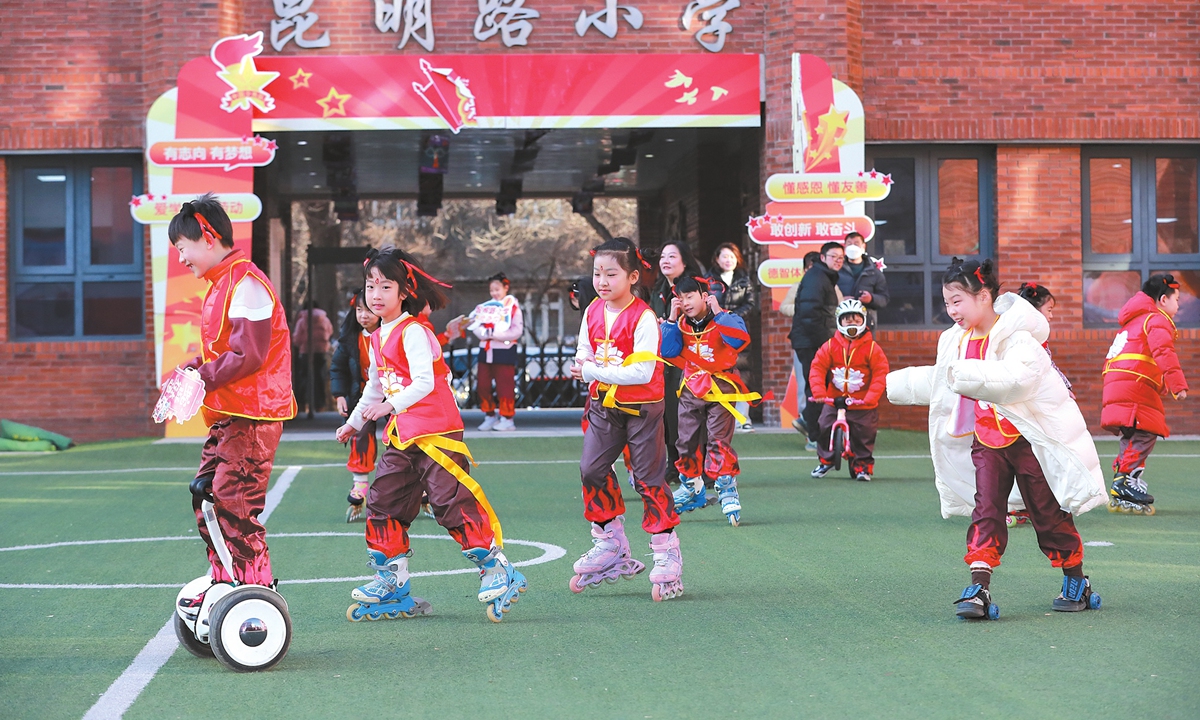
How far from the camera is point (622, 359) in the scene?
6617mm

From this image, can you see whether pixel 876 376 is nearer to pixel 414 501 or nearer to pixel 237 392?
pixel 414 501

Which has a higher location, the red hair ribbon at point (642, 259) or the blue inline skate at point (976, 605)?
the red hair ribbon at point (642, 259)

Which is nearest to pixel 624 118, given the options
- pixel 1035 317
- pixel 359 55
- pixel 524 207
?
pixel 359 55

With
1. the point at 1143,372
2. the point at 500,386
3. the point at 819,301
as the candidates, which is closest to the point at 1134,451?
the point at 1143,372

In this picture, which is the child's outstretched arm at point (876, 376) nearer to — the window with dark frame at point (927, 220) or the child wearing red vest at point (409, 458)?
the window with dark frame at point (927, 220)

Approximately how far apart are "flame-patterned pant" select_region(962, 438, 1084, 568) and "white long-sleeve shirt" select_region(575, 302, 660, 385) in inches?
64.7

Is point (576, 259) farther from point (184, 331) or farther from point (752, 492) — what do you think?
point (752, 492)

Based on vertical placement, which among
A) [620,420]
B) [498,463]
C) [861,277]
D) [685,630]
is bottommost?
[685,630]

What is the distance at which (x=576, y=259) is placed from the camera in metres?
47.0

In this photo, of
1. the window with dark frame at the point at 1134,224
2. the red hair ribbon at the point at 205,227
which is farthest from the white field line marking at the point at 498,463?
the red hair ribbon at the point at 205,227

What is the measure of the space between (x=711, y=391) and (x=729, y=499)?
0.78 metres

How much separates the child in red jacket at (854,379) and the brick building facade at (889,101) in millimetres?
4570

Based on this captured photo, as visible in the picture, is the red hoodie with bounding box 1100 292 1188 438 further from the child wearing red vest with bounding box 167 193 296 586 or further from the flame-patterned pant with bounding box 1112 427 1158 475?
the child wearing red vest with bounding box 167 193 296 586

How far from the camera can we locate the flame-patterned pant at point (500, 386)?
17.2 m
